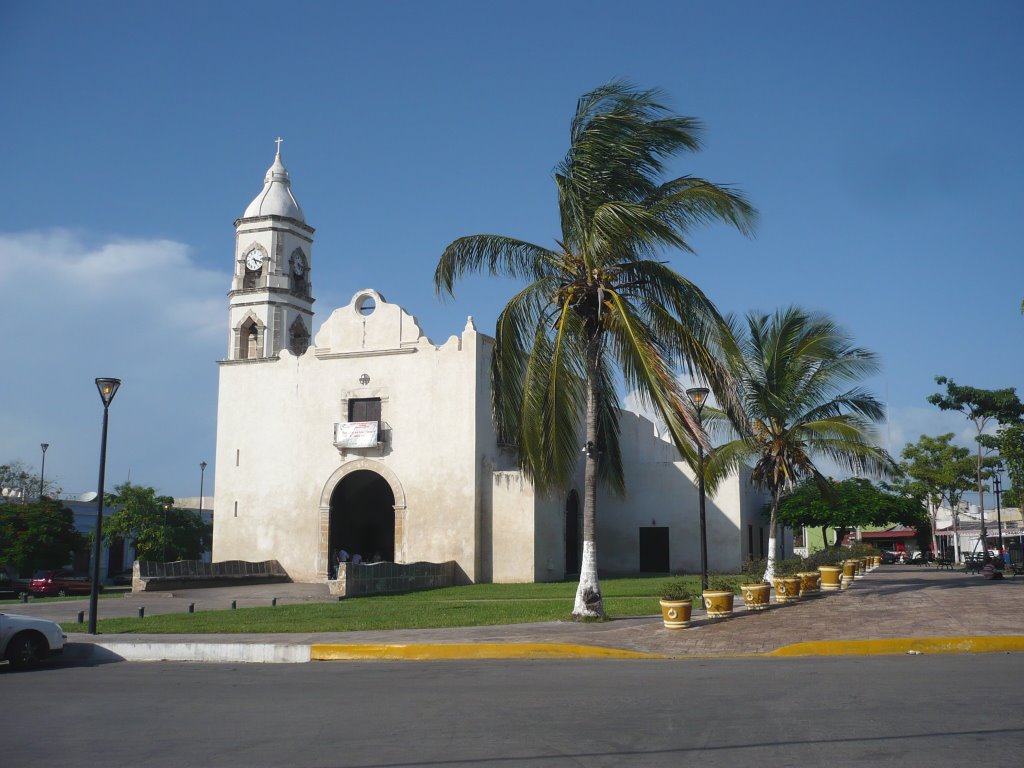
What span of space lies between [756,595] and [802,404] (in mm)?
6583

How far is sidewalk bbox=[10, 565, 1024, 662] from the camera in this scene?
39.3ft

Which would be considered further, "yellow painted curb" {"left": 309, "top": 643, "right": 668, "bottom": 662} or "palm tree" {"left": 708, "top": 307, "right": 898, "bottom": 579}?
"palm tree" {"left": 708, "top": 307, "right": 898, "bottom": 579}

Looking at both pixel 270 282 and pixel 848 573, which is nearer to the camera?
pixel 848 573

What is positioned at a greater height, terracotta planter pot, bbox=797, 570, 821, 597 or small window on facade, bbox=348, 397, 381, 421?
small window on facade, bbox=348, 397, 381, 421

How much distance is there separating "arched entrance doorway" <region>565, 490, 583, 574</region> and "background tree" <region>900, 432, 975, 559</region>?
2686 centimetres

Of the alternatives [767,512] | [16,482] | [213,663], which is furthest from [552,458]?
[16,482]

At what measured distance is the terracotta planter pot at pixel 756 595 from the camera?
Result: 1592 cm

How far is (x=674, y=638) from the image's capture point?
517 inches

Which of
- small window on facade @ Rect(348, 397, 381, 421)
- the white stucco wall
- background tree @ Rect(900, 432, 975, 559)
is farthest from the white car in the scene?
background tree @ Rect(900, 432, 975, 559)

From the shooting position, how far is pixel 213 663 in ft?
41.9

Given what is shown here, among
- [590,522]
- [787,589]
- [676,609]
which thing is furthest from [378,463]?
[676,609]

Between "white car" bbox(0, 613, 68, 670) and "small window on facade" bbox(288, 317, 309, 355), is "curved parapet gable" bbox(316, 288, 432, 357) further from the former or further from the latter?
"white car" bbox(0, 613, 68, 670)

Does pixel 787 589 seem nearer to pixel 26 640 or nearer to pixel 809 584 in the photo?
pixel 809 584

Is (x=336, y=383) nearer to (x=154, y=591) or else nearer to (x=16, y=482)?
(x=154, y=591)
